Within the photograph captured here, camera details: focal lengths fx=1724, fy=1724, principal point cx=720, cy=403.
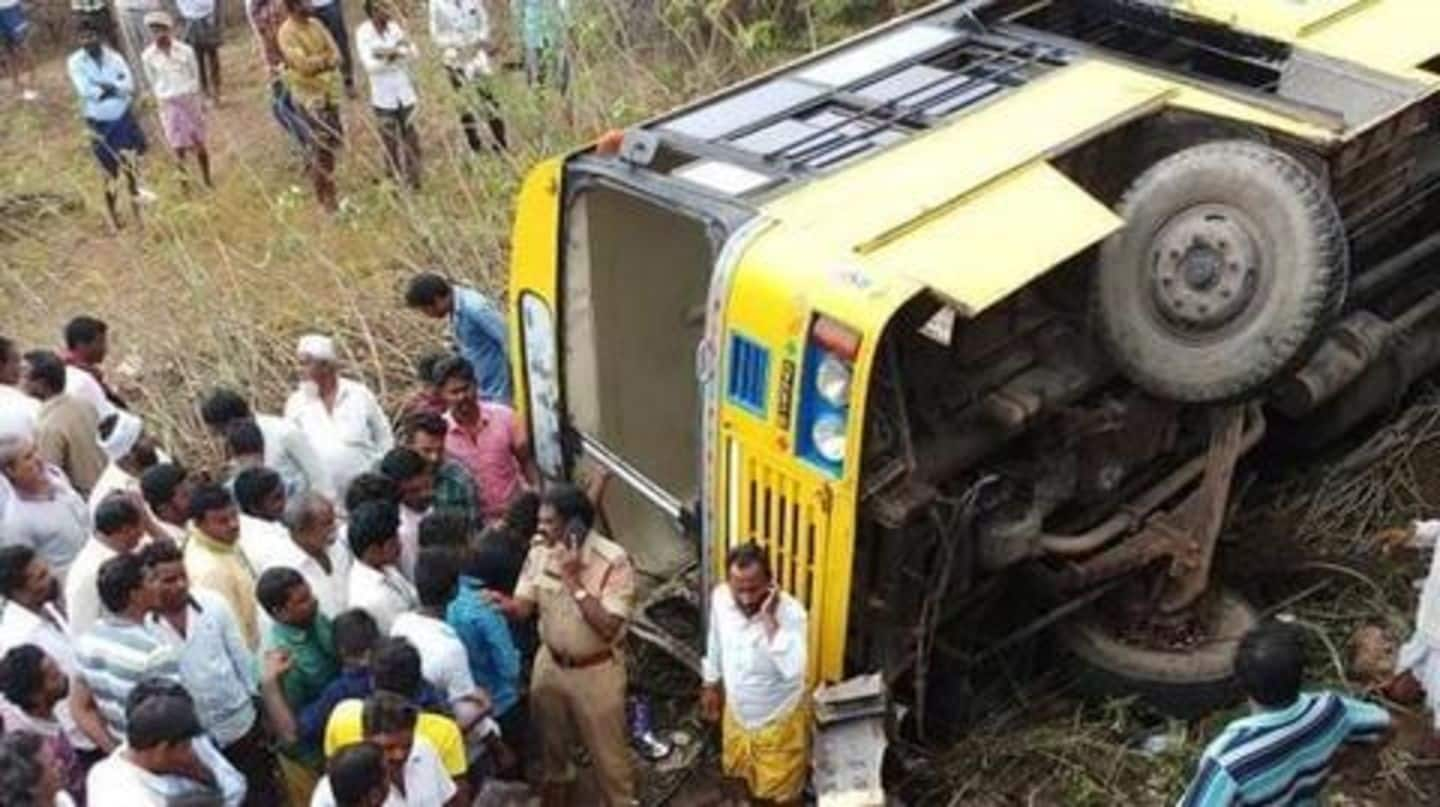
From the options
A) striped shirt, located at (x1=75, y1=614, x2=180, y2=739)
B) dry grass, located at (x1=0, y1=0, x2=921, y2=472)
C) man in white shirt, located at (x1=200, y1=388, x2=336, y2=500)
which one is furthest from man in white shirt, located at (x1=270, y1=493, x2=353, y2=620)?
dry grass, located at (x1=0, y1=0, x2=921, y2=472)

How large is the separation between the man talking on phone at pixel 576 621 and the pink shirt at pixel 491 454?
2.43 feet

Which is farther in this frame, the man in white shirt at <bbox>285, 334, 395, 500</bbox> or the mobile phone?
the man in white shirt at <bbox>285, 334, 395, 500</bbox>

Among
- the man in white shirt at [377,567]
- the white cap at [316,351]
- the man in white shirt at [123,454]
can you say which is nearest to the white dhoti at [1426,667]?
the man in white shirt at [377,567]

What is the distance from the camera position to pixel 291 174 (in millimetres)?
9953

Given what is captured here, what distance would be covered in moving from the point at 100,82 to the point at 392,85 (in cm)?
168

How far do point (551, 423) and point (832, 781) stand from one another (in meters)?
1.58

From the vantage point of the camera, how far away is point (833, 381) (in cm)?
453

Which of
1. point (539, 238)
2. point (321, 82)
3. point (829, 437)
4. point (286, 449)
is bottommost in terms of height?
point (321, 82)

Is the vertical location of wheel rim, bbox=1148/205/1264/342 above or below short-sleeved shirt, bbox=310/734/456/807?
above

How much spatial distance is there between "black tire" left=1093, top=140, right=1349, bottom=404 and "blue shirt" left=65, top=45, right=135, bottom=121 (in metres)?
6.48

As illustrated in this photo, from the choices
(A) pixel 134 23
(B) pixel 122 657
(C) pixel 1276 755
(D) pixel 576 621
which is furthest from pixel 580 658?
(A) pixel 134 23

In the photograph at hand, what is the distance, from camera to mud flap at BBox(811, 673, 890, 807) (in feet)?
15.5

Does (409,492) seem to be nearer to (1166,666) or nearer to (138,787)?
(138,787)

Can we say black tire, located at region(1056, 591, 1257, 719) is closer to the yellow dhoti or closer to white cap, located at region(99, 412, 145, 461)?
the yellow dhoti
